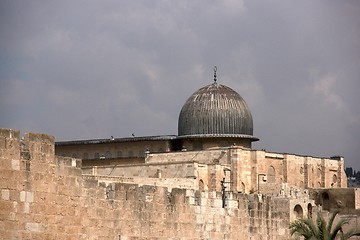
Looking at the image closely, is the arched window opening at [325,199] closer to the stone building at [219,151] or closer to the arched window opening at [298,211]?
the stone building at [219,151]

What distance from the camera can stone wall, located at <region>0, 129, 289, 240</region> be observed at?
29.4 m

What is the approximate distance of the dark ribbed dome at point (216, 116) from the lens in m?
73.4

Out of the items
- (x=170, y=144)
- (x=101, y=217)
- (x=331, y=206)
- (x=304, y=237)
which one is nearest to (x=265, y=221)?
(x=304, y=237)

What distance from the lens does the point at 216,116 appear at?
73375 mm

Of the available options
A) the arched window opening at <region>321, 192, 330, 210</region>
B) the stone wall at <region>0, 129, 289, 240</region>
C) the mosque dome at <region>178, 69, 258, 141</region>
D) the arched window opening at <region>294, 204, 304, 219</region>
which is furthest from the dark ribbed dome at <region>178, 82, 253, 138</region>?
the stone wall at <region>0, 129, 289, 240</region>

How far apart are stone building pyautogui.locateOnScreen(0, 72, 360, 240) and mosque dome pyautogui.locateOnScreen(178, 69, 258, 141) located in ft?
0.20

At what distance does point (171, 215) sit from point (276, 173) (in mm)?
36369

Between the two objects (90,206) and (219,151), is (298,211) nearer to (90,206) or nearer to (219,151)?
(90,206)

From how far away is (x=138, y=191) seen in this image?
115 ft

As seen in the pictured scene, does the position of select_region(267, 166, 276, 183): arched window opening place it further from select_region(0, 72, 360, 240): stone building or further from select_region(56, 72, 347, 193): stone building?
select_region(0, 72, 360, 240): stone building

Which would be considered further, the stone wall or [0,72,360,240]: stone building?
[0,72,360,240]: stone building

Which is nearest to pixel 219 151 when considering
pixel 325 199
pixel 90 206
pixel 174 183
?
pixel 325 199

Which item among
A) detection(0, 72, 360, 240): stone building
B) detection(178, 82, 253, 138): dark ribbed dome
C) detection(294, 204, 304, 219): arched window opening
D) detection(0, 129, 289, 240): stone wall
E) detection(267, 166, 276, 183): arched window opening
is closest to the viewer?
detection(0, 129, 289, 240): stone wall

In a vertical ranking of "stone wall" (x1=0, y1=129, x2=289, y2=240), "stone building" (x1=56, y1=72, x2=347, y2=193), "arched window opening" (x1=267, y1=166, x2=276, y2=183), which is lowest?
"stone wall" (x1=0, y1=129, x2=289, y2=240)
